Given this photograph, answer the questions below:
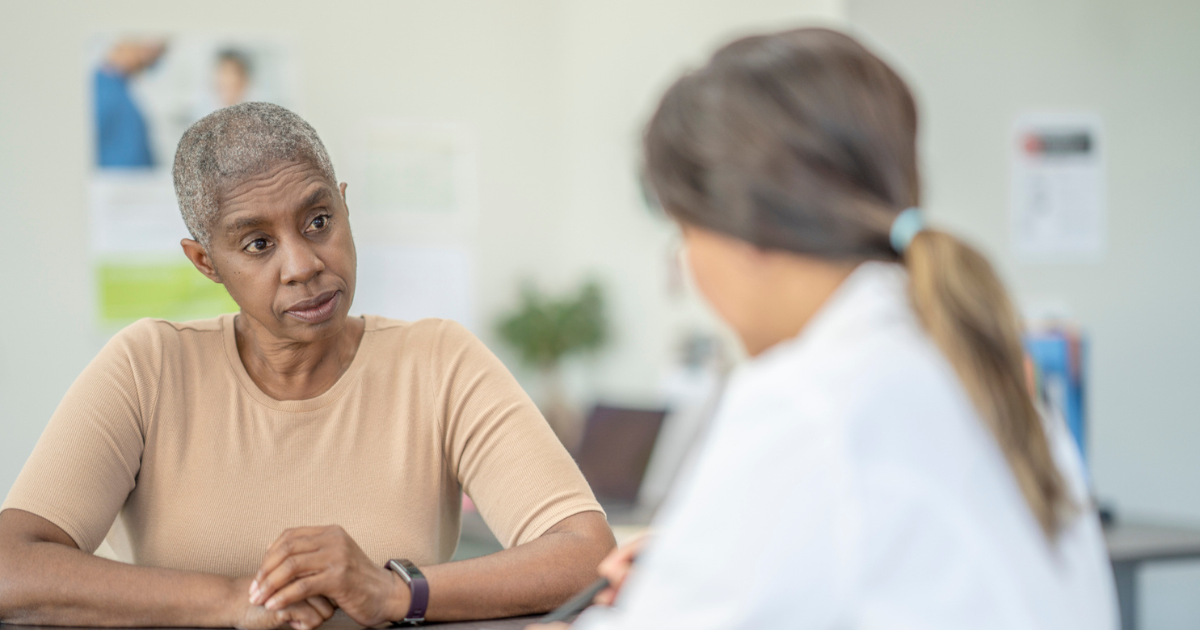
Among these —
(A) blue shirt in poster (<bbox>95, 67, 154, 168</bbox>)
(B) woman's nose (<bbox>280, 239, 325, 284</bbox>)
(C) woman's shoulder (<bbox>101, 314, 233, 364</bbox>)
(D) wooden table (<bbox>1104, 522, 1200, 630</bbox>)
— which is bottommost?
(D) wooden table (<bbox>1104, 522, 1200, 630</bbox>)

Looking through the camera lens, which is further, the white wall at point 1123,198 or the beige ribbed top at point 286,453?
the white wall at point 1123,198

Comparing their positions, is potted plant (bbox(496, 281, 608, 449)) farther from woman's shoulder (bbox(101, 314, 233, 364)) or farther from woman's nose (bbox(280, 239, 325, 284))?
woman's nose (bbox(280, 239, 325, 284))

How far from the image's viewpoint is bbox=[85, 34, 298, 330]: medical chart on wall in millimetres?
4492

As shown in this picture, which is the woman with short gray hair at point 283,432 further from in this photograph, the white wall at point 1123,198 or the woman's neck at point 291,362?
the white wall at point 1123,198

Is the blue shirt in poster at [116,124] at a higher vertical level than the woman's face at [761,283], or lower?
higher

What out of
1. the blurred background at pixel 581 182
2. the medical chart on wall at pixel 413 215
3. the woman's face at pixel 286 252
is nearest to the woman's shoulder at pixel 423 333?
the woman's face at pixel 286 252

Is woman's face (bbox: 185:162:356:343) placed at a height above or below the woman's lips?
above

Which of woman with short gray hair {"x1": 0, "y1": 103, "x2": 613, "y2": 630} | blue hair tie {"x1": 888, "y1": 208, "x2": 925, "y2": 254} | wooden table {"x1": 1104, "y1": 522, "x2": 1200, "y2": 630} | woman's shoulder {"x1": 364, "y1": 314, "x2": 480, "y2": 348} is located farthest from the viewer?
wooden table {"x1": 1104, "y1": 522, "x2": 1200, "y2": 630}

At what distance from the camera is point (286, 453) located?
4.29 ft

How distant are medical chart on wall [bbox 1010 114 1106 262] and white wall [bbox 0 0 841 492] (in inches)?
33.3

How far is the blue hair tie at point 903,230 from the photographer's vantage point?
665mm

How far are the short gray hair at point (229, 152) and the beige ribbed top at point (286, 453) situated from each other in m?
0.18

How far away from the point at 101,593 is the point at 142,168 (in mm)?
3902

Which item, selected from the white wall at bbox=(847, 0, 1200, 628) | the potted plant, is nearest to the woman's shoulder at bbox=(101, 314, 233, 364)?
the white wall at bbox=(847, 0, 1200, 628)
